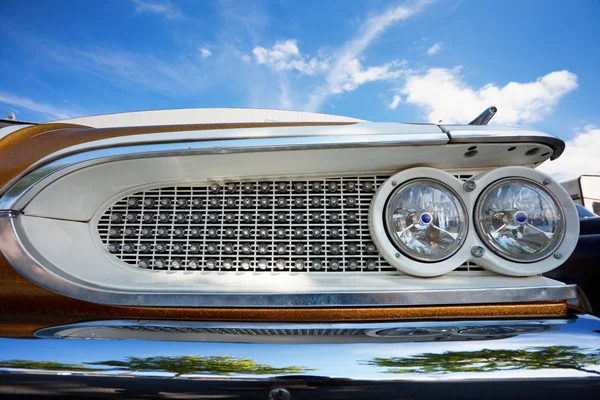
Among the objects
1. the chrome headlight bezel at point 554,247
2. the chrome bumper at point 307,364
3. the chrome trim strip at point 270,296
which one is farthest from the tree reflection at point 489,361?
the chrome headlight bezel at point 554,247

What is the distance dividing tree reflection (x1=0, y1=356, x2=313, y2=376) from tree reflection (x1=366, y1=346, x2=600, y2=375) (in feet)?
0.64

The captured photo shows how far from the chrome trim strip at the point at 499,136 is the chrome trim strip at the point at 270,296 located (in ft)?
1.24

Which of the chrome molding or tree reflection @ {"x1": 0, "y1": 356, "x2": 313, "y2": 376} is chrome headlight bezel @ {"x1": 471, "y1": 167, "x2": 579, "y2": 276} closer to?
the chrome molding

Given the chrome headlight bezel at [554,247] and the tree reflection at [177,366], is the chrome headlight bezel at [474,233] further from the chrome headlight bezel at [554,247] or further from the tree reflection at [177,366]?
the tree reflection at [177,366]

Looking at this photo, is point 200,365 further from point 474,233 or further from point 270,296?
point 474,233

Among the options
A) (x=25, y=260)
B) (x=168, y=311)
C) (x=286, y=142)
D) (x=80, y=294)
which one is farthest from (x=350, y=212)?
(x=25, y=260)

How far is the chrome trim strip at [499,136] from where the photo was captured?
39.8 inches

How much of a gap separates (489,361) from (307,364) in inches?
14.3

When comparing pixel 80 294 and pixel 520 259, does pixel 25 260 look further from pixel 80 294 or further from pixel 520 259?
pixel 520 259

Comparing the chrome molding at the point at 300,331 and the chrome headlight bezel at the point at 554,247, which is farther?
the chrome headlight bezel at the point at 554,247

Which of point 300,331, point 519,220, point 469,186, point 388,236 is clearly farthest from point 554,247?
point 300,331

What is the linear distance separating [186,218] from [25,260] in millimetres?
431

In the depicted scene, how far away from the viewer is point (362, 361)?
0.78 m

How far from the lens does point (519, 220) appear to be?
1081 mm
